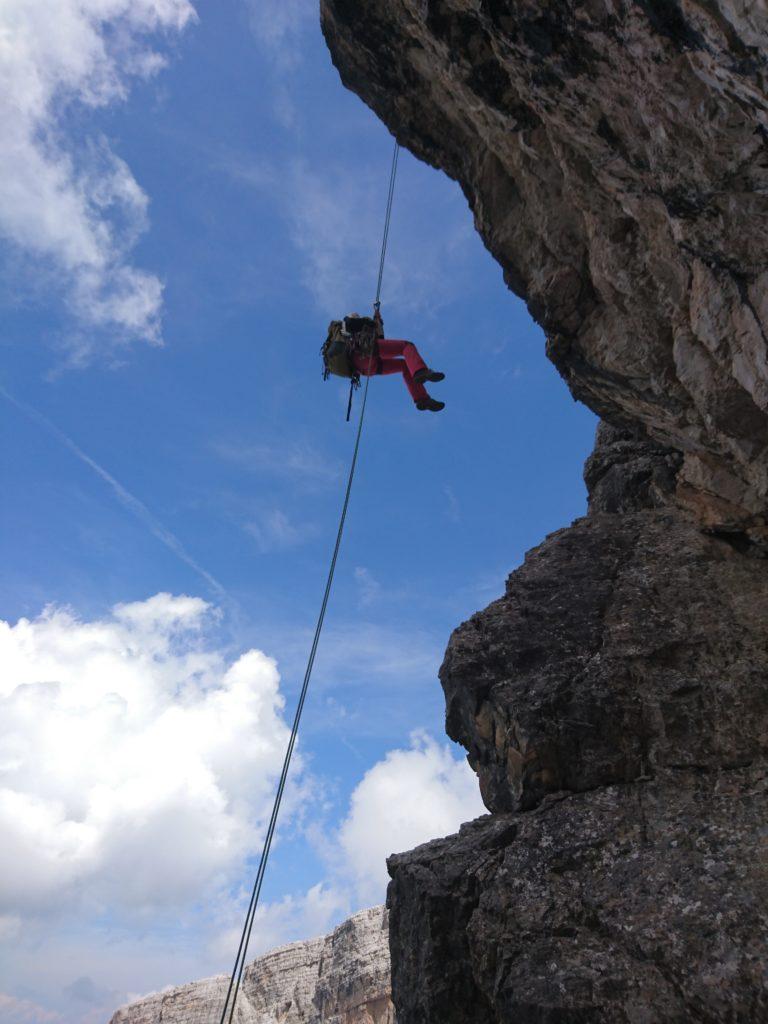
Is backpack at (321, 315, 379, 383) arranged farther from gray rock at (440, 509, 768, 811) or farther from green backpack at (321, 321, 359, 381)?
gray rock at (440, 509, 768, 811)

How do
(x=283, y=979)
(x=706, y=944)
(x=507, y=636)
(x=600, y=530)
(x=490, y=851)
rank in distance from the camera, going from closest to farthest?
(x=706, y=944) < (x=490, y=851) < (x=507, y=636) < (x=600, y=530) < (x=283, y=979)

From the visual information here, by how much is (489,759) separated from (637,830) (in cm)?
257

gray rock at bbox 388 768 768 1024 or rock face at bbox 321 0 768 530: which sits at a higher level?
rock face at bbox 321 0 768 530

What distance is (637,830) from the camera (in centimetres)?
716

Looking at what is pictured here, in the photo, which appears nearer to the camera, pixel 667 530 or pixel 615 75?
pixel 615 75

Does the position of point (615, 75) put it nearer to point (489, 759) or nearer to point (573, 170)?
point (573, 170)

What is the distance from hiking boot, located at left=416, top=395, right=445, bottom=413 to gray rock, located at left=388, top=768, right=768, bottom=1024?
6.06 m

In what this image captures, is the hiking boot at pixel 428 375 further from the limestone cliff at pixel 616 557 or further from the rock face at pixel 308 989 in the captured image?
the rock face at pixel 308 989

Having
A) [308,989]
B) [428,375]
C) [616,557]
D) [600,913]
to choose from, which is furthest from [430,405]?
[308,989]

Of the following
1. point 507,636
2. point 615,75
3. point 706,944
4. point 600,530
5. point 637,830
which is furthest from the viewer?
point 600,530

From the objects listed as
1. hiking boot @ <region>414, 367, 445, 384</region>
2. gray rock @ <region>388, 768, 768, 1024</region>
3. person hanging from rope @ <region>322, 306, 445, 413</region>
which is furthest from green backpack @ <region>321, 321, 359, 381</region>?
gray rock @ <region>388, 768, 768, 1024</region>

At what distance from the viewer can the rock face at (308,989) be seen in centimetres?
4003

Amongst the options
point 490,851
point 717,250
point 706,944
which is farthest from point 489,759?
point 717,250

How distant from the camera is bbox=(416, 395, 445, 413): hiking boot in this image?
35.3ft
